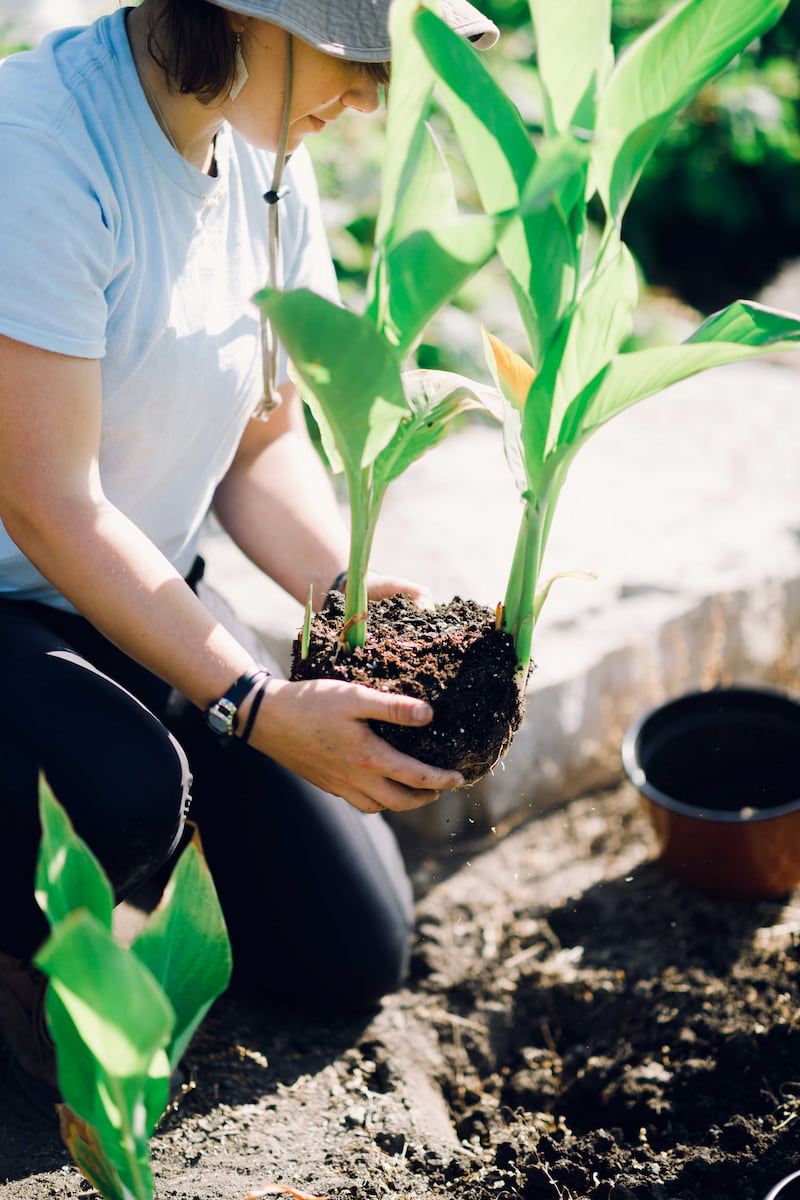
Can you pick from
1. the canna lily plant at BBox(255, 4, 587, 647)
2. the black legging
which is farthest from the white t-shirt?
the canna lily plant at BBox(255, 4, 587, 647)

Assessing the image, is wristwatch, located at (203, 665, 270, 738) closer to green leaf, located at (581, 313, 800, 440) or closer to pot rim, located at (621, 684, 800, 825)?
green leaf, located at (581, 313, 800, 440)

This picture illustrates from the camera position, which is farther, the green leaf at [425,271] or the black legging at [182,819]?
the black legging at [182,819]

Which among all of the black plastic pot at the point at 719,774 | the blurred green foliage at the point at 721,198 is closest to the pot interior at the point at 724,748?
the black plastic pot at the point at 719,774

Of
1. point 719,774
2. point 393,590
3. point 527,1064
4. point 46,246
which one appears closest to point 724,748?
point 719,774

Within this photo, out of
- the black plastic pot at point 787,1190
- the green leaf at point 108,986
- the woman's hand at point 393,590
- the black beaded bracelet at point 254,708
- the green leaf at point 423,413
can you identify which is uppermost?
the green leaf at point 423,413

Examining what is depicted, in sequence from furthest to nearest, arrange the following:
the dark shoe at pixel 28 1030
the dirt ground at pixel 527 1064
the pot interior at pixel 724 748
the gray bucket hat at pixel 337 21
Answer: the pot interior at pixel 724 748, the dark shoe at pixel 28 1030, the dirt ground at pixel 527 1064, the gray bucket hat at pixel 337 21

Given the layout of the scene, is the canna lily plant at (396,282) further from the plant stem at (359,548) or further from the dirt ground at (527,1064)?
the dirt ground at (527,1064)

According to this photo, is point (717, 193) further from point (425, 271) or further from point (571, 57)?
point (425, 271)

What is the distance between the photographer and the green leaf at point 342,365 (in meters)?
0.80

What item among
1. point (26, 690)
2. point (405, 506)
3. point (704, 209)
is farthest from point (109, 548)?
point (704, 209)

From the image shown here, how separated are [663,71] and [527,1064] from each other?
125 cm

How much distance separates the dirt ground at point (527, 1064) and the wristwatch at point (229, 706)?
515 mm

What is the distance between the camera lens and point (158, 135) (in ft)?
3.82

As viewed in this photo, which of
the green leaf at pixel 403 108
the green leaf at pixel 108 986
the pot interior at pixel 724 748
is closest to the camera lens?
the green leaf at pixel 108 986
